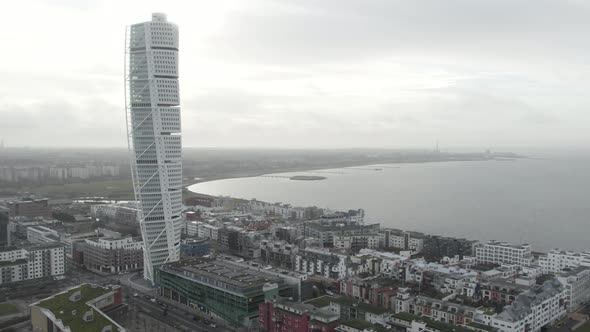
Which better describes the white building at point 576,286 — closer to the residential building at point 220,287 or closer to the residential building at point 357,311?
the residential building at point 357,311

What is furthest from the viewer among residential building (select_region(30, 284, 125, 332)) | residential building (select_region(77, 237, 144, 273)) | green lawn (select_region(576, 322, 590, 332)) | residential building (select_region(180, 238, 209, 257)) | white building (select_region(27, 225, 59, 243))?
white building (select_region(27, 225, 59, 243))

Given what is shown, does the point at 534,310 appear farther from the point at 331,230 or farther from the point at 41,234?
the point at 41,234

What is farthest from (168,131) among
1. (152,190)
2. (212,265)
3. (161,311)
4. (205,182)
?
(205,182)

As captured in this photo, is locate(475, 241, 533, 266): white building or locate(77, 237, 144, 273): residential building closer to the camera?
locate(475, 241, 533, 266): white building

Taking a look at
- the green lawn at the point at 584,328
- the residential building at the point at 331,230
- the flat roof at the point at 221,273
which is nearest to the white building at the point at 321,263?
the flat roof at the point at 221,273

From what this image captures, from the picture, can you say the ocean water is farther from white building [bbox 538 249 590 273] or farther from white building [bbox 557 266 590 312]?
white building [bbox 557 266 590 312]

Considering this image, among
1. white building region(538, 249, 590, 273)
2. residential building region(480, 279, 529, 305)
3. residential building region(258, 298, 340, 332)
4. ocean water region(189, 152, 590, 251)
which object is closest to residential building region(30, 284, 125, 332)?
residential building region(258, 298, 340, 332)

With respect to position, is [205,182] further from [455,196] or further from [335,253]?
[335,253]
